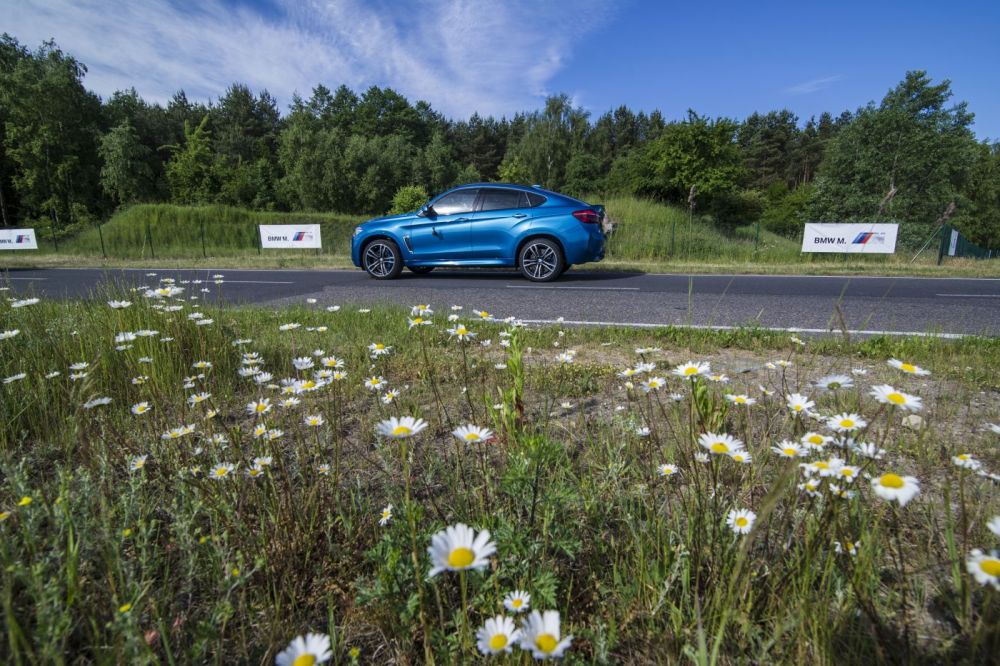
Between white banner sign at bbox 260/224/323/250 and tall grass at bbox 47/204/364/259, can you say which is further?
tall grass at bbox 47/204/364/259

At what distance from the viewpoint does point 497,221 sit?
29.3 feet

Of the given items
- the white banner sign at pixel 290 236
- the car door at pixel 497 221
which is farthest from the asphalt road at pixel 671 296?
the white banner sign at pixel 290 236

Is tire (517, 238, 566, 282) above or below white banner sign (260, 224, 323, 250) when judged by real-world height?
below

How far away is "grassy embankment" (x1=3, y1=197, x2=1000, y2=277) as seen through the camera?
12227 millimetres

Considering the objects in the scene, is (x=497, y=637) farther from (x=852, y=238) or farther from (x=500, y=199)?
(x=852, y=238)

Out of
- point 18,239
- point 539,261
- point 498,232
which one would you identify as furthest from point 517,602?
point 18,239

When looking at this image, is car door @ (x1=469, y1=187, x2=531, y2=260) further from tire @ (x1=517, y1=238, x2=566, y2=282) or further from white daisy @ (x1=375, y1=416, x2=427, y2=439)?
white daisy @ (x1=375, y1=416, x2=427, y2=439)

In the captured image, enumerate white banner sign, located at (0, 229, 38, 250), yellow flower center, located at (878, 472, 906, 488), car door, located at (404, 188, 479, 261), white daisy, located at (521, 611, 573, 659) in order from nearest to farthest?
white daisy, located at (521, 611, 573, 659)
yellow flower center, located at (878, 472, 906, 488)
car door, located at (404, 188, 479, 261)
white banner sign, located at (0, 229, 38, 250)

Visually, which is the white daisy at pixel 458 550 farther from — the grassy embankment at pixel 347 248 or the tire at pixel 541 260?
the grassy embankment at pixel 347 248

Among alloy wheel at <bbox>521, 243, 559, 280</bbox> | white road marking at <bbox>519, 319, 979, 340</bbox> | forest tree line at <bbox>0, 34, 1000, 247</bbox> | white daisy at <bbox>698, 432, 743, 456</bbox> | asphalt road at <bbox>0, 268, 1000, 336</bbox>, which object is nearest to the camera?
white daisy at <bbox>698, 432, 743, 456</bbox>

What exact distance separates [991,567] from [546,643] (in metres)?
0.75

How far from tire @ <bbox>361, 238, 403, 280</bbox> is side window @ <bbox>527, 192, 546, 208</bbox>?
9.65 feet

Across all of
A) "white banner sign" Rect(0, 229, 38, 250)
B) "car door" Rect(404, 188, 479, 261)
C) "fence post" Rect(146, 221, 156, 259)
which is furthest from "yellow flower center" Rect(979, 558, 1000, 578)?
"white banner sign" Rect(0, 229, 38, 250)

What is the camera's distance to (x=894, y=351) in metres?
3.55
